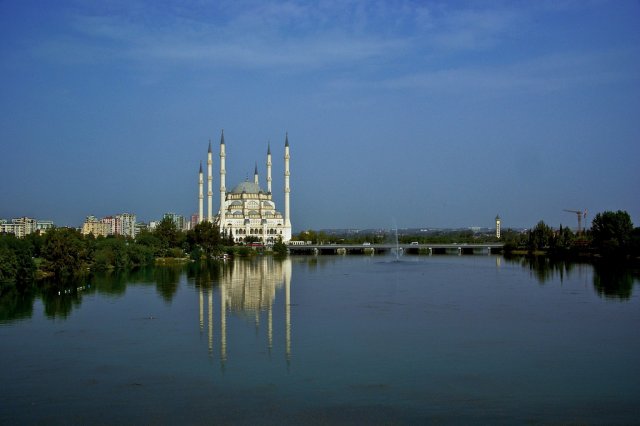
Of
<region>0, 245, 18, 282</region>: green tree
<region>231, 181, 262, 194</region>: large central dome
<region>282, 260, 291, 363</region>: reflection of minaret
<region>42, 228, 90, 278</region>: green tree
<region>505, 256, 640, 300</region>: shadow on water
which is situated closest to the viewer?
<region>282, 260, 291, 363</region>: reflection of minaret

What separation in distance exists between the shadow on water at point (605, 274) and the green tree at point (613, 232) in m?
0.74

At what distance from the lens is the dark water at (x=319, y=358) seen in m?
7.16

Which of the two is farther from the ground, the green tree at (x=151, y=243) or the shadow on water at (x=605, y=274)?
the green tree at (x=151, y=243)

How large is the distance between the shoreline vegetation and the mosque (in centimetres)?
682

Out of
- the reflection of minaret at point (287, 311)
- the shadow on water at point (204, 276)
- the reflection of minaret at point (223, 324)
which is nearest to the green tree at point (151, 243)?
the shadow on water at point (204, 276)

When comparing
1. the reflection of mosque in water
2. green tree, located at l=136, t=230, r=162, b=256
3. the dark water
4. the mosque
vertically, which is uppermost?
the mosque

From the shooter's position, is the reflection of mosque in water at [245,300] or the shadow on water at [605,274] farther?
the shadow on water at [605,274]

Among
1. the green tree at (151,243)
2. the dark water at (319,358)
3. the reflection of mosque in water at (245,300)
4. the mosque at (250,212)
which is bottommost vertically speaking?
the dark water at (319,358)

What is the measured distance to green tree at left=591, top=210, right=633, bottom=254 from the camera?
30875 mm

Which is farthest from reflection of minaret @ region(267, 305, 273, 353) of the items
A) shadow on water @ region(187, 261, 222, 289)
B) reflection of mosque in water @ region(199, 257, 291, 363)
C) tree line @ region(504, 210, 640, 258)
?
tree line @ region(504, 210, 640, 258)

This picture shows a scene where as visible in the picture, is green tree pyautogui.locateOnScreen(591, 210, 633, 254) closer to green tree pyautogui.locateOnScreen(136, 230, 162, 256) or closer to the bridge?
the bridge

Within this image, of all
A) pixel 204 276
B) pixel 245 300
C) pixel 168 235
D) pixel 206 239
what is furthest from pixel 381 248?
pixel 245 300

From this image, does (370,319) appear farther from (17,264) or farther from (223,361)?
(17,264)

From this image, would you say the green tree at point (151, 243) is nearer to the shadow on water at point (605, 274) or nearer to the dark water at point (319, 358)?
the dark water at point (319, 358)
